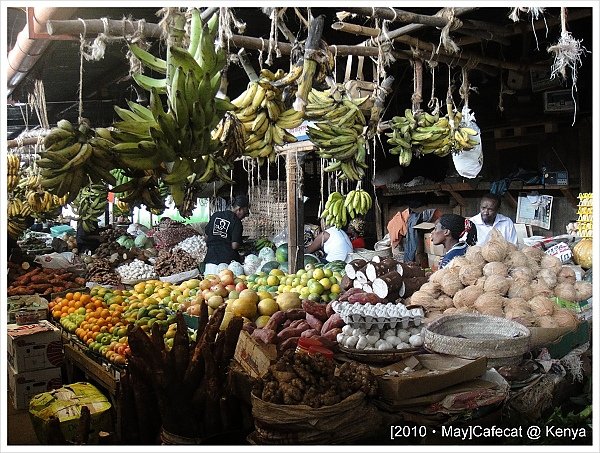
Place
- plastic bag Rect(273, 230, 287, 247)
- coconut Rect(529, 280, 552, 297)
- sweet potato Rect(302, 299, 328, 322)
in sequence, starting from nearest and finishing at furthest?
sweet potato Rect(302, 299, 328, 322) → coconut Rect(529, 280, 552, 297) → plastic bag Rect(273, 230, 287, 247)

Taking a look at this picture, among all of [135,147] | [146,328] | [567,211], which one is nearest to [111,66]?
[146,328]

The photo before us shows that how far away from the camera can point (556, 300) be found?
3406 millimetres

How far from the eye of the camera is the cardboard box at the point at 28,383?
329 centimetres

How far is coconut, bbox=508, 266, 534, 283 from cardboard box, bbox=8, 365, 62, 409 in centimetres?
294

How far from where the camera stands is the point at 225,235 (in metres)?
5.70

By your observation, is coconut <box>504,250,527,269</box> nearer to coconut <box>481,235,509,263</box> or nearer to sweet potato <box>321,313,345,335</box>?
coconut <box>481,235,509,263</box>

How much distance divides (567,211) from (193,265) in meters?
3.82

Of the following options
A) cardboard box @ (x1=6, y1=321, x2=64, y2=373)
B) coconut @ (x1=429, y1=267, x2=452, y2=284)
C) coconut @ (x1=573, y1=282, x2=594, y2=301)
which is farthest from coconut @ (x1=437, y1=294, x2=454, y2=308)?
cardboard box @ (x1=6, y1=321, x2=64, y2=373)

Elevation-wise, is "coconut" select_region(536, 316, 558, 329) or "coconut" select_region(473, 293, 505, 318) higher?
"coconut" select_region(473, 293, 505, 318)

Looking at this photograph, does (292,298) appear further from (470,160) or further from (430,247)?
(430,247)

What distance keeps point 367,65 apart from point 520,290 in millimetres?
2707

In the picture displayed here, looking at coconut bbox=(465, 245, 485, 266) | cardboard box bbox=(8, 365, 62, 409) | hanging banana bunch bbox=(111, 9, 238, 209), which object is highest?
hanging banana bunch bbox=(111, 9, 238, 209)

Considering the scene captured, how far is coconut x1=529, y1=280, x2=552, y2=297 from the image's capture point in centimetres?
332

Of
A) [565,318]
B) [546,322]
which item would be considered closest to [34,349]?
[546,322]
